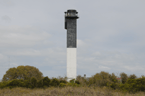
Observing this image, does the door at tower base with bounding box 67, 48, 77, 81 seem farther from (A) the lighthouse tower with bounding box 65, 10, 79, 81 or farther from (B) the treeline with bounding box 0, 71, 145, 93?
(B) the treeline with bounding box 0, 71, 145, 93

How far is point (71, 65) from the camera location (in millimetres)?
22922

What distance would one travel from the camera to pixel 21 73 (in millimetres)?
18578

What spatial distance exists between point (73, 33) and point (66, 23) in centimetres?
266

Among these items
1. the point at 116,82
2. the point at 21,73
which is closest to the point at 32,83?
the point at 21,73

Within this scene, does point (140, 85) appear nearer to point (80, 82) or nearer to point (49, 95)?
point (80, 82)

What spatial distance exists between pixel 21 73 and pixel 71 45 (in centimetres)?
839

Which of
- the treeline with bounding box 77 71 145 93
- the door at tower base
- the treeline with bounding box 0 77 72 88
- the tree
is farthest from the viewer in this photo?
the door at tower base

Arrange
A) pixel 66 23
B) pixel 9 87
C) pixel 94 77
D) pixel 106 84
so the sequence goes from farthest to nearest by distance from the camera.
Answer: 1. pixel 66 23
2. pixel 94 77
3. pixel 106 84
4. pixel 9 87

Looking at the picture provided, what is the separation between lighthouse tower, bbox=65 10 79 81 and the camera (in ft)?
74.9

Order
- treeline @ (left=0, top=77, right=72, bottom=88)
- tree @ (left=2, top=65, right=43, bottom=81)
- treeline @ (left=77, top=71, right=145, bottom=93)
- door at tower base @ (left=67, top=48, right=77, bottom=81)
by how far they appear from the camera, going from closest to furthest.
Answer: treeline @ (left=77, top=71, right=145, bottom=93)
treeline @ (left=0, top=77, right=72, bottom=88)
tree @ (left=2, top=65, right=43, bottom=81)
door at tower base @ (left=67, top=48, right=77, bottom=81)

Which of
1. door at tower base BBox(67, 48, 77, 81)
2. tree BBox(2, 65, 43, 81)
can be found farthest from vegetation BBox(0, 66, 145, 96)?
door at tower base BBox(67, 48, 77, 81)

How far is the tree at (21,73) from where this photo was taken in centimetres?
1858

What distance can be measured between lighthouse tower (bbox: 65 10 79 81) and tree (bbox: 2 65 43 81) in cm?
525

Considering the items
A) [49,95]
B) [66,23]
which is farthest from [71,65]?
[49,95]
